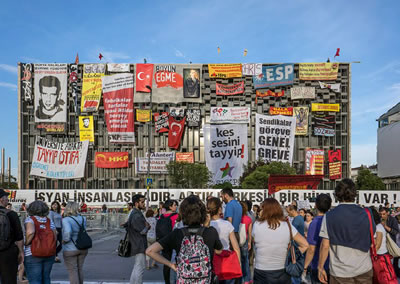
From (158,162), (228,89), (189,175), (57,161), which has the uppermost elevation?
(228,89)

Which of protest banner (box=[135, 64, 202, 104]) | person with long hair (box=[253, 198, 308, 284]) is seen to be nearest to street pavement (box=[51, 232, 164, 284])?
person with long hair (box=[253, 198, 308, 284])

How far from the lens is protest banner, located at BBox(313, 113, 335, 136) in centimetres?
5878

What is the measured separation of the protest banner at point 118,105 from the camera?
2245 inches

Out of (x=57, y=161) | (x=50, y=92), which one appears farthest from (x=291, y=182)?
(x=50, y=92)

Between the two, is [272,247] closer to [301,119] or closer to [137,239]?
[137,239]

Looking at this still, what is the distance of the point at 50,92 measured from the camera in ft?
190

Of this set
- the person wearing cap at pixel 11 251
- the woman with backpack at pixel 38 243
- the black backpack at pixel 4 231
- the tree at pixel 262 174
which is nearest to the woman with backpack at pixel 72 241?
the woman with backpack at pixel 38 243

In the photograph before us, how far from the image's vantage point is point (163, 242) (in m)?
3.86

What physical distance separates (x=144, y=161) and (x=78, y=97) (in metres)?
12.7

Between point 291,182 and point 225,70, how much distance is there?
36049 mm

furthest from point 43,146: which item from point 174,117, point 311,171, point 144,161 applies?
point 311,171

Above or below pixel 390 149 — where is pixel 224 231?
above

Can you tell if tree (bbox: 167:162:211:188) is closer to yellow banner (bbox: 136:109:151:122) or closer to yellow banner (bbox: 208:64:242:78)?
yellow banner (bbox: 136:109:151:122)

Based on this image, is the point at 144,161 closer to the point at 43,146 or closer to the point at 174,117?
the point at 174,117
